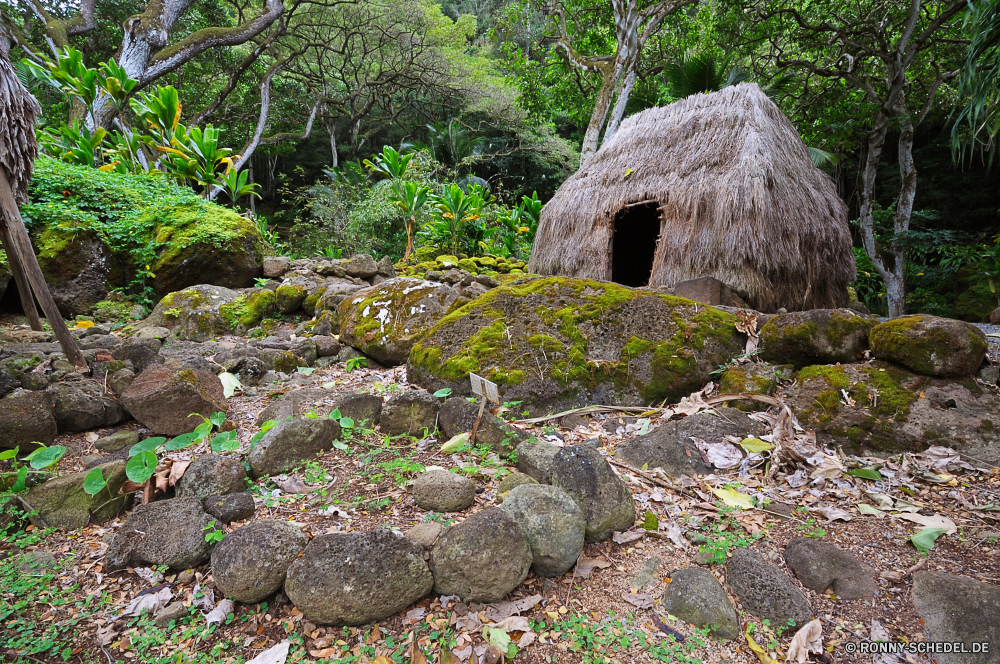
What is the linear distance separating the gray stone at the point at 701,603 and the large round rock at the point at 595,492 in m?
0.33

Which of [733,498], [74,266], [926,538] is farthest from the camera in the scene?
[74,266]

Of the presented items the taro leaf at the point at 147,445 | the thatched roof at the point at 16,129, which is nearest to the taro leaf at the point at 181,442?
the taro leaf at the point at 147,445

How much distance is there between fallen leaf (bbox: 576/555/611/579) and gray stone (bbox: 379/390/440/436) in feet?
4.30

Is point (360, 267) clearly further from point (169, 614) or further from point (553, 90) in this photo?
point (553, 90)

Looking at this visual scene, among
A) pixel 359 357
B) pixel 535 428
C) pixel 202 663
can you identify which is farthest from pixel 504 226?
pixel 202 663

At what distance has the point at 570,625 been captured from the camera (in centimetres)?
166

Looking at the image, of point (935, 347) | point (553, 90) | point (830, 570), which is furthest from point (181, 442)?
point (553, 90)

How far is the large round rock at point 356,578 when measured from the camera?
1.62m

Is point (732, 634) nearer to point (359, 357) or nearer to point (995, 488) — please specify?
point (995, 488)

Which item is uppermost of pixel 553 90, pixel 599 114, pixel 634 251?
pixel 553 90

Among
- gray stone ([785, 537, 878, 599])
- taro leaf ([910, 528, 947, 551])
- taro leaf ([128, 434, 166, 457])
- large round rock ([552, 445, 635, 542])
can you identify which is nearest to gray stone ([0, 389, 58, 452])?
taro leaf ([128, 434, 166, 457])

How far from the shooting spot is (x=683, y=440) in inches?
107

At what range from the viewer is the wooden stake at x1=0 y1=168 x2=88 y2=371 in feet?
10.5

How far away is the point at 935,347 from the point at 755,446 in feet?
4.44
